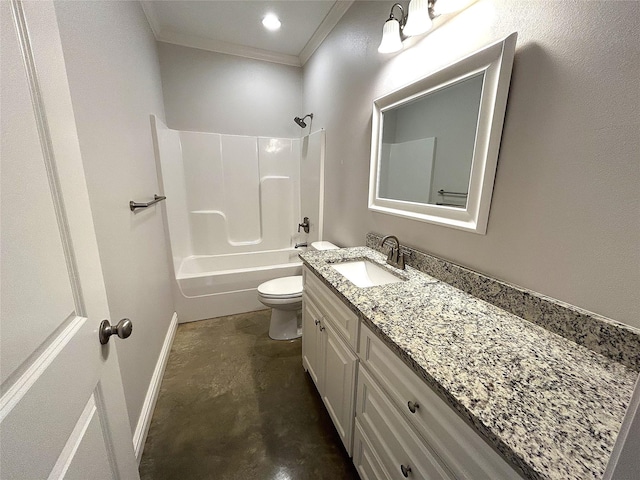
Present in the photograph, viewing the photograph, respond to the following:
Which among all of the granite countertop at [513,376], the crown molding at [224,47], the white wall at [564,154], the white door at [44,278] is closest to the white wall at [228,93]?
the crown molding at [224,47]

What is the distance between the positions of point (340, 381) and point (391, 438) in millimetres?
367

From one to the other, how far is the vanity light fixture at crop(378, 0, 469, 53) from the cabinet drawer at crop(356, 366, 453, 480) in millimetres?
1474

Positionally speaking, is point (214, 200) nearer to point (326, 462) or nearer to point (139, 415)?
point (139, 415)

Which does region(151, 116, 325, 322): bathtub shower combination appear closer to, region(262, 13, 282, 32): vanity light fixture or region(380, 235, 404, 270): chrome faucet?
region(262, 13, 282, 32): vanity light fixture

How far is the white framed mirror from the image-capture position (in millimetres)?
963

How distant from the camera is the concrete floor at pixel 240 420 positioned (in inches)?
47.8

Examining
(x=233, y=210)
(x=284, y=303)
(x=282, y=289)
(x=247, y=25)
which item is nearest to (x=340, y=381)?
(x=284, y=303)

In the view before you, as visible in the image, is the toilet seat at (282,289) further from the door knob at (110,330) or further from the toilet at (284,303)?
the door knob at (110,330)

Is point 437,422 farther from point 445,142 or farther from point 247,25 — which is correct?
point 247,25

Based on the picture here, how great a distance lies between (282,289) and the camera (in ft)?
6.78

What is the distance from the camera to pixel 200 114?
8.64 ft

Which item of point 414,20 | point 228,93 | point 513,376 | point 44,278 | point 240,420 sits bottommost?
point 240,420

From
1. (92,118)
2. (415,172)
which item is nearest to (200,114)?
(92,118)

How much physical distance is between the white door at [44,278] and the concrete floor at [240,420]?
2.59 ft
